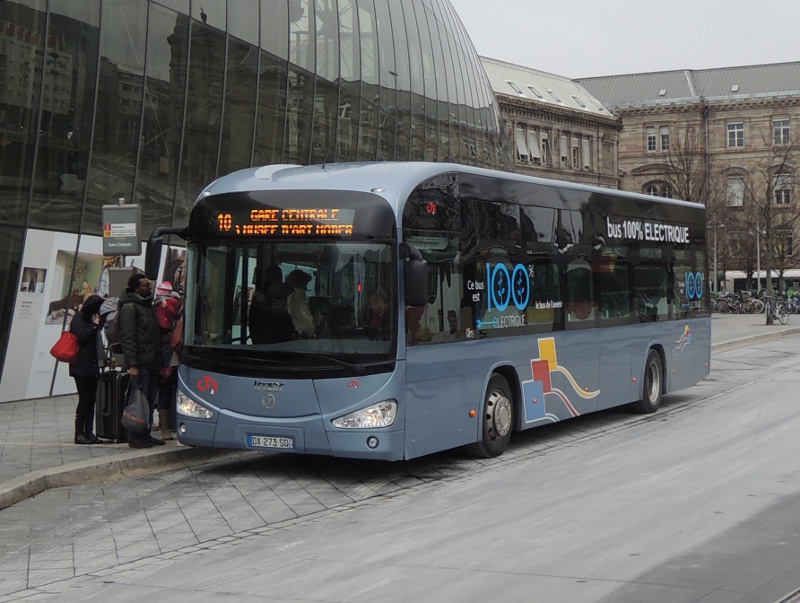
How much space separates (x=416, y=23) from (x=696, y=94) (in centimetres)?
8362

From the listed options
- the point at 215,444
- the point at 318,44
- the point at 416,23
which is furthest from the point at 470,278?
the point at 416,23

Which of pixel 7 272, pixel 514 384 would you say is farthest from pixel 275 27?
pixel 514 384

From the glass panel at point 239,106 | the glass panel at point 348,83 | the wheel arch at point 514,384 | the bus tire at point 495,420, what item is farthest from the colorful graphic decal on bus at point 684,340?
the glass panel at point 348,83

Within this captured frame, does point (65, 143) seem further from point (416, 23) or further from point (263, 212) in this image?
point (416, 23)

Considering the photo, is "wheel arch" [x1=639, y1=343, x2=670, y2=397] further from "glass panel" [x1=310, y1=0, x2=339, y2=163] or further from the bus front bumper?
"glass panel" [x1=310, y1=0, x2=339, y2=163]

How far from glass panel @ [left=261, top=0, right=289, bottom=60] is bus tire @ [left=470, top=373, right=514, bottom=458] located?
14.7 metres

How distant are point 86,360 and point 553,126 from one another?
79.0m

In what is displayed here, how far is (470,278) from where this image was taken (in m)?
11.9

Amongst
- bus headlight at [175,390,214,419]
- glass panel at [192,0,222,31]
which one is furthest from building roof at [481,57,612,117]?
bus headlight at [175,390,214,419]

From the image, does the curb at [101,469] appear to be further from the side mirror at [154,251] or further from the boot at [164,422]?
the side mirror at [154,251]

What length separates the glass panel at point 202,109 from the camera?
894 inches

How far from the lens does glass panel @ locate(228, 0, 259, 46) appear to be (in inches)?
945

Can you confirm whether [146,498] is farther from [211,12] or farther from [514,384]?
[211,12]

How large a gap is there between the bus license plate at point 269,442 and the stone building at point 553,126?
2781 inches
